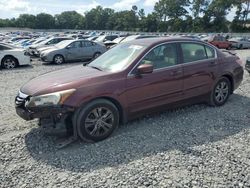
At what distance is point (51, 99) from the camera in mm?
3854

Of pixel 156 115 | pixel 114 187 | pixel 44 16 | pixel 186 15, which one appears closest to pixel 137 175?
pixel 114 187

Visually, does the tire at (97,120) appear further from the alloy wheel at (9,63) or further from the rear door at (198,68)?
the alloy wheel at (9,63)

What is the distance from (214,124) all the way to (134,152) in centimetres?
183

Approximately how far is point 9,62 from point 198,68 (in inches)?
398

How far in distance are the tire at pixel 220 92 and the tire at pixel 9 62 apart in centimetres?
1013

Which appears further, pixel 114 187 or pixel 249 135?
pixel 249 135

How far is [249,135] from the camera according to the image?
14.4 ft

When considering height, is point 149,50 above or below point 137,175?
above

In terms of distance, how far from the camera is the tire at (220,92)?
5.68m

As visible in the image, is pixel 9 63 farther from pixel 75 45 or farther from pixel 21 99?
pixel 21 99

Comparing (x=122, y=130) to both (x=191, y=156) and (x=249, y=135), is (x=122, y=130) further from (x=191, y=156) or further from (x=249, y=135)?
(x=249, y=135)

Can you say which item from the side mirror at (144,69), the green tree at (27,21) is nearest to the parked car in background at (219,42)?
the side mirror at (144,69)

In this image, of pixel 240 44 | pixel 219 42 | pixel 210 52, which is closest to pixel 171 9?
pixel 240 44

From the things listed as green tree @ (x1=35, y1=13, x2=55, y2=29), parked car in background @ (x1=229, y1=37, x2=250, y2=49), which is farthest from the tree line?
parked car in background @ (x1=229, y1=37, x2=250, y2=49)
